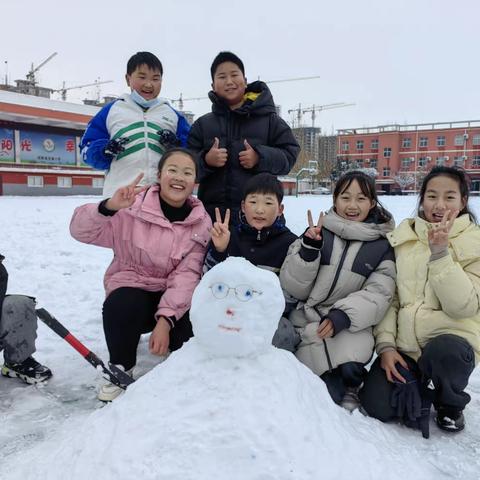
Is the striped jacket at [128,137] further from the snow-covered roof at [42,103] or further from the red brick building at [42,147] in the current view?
the snow-covered roof at [42,103]

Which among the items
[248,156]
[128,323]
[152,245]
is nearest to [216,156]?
[248,156]

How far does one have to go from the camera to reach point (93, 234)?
8.60ft

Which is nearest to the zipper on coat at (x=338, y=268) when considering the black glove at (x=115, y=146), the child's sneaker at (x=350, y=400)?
the child's sneaker at (x=350, y=400)

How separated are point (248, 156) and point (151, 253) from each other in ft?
2.93

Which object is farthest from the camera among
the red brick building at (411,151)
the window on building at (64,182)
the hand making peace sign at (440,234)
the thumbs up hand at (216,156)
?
the red brick building at (411,151)

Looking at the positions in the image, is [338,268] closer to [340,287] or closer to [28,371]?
[340,287]

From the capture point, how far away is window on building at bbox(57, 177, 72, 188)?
71.6 ft

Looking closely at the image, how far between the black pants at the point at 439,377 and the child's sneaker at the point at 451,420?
1.0 inches

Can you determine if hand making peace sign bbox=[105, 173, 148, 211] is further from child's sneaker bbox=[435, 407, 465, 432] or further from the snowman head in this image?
child's sneaker bbox=[435, 407, 465, 432]

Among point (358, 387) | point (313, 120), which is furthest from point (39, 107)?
point (313, 120)

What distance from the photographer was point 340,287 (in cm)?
254

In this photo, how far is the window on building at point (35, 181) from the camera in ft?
67.7

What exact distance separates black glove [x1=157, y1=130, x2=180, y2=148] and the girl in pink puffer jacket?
51 cm

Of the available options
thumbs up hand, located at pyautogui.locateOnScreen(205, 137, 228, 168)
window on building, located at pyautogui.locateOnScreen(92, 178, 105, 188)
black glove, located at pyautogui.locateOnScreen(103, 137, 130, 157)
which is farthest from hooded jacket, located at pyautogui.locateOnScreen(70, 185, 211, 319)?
window on building, located at pyautogui.locateOnScreen(92, 178, 105, 188)
